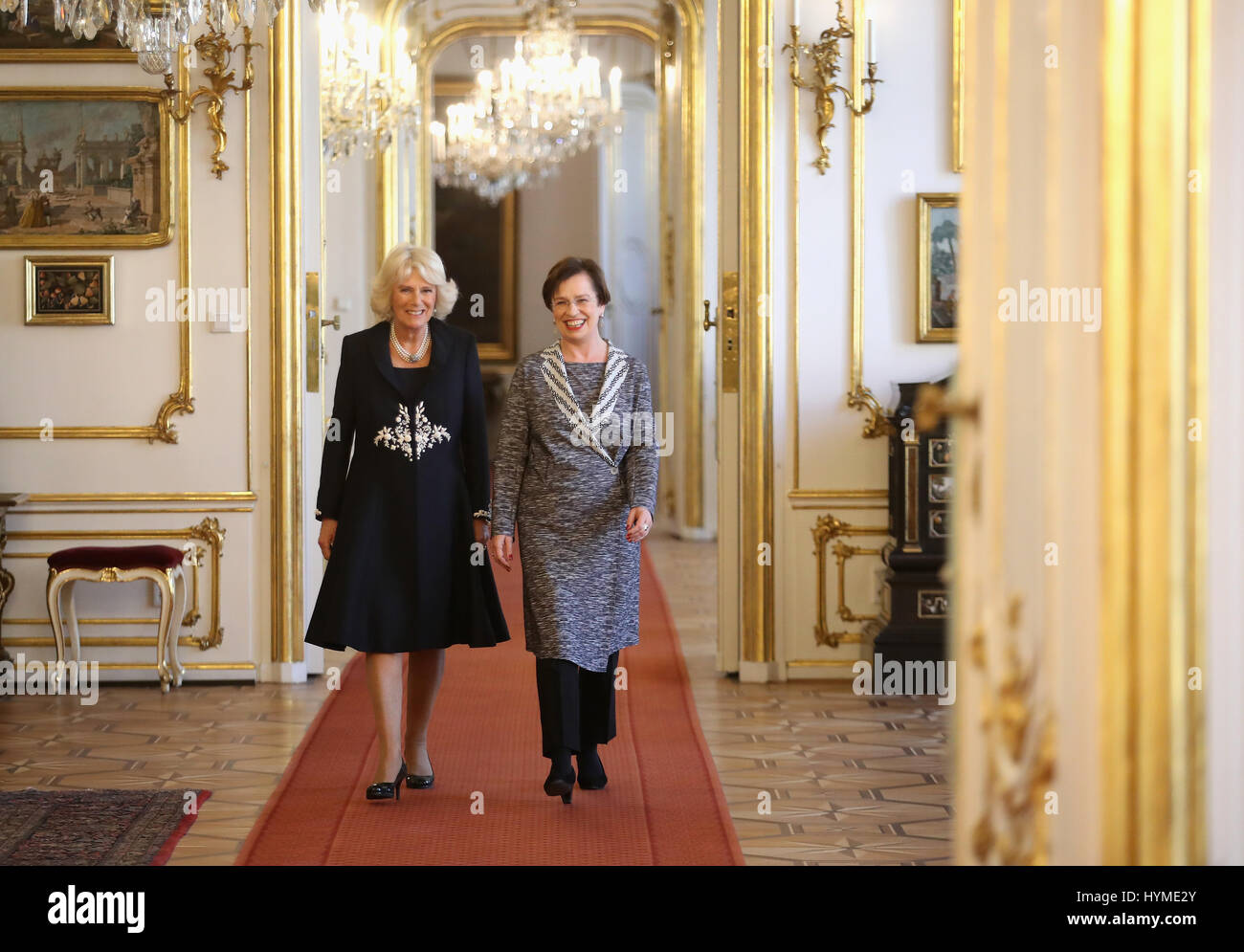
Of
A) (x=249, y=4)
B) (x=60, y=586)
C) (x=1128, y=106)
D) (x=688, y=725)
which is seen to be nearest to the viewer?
(x=1128, y=106)

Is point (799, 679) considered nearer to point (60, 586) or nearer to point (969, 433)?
point (60, 586)

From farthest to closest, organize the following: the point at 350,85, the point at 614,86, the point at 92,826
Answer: the point at 614,86 → the point at 350,85 → the point at 92,826

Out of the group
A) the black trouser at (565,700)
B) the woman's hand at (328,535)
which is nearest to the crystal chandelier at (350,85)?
the woman's hand at (328,535)

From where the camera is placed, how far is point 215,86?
5949 mm

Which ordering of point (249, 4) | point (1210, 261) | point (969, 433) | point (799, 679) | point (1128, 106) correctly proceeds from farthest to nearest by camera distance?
point (799, 679), point (249, 4), point (1210, 261), point (969, 433), point (1128, 106)

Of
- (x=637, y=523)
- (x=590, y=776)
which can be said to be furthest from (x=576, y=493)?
(x=590, y=776)

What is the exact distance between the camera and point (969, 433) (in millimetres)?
1842

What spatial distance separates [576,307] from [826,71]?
2.46 metres

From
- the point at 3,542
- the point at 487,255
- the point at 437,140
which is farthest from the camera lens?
the point at 487,255

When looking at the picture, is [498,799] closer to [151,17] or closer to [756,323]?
[756,323]

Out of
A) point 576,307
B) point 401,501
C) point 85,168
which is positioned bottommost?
point 401,501

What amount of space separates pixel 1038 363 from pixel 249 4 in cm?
382

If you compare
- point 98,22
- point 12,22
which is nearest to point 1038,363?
point 98,22

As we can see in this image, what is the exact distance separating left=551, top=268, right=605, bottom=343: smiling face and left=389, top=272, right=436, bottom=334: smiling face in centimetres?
38
